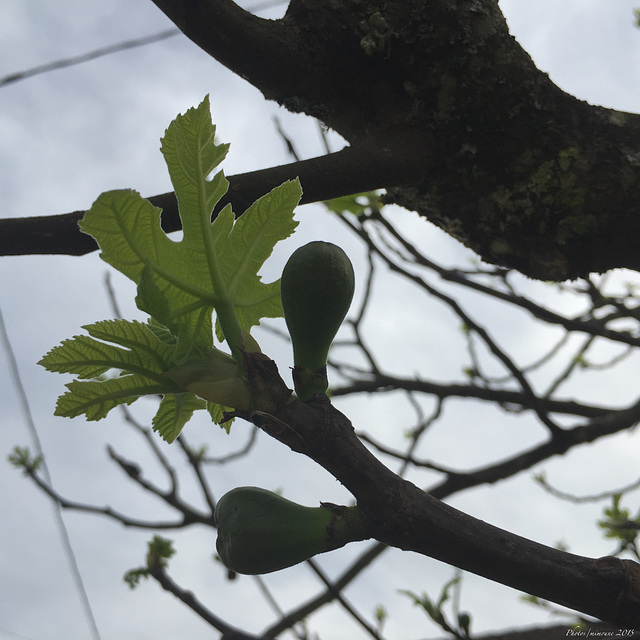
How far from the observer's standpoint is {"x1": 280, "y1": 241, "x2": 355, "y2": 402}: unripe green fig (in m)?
1.06

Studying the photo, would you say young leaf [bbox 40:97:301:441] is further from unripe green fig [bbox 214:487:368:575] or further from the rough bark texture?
the rough bark texture

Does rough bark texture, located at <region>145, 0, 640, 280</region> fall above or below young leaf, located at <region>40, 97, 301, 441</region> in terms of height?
above

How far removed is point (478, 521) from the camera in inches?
35.7

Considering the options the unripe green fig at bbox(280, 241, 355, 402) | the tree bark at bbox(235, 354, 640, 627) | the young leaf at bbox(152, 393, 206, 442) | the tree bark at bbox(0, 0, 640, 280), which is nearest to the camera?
the tree bark at bbox(235, 354, 640, 627)

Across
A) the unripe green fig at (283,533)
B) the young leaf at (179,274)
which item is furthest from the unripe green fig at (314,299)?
the unripe green fig at (283,533)

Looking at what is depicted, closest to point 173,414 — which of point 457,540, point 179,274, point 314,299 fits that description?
point 179,274

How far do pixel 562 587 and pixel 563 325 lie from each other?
181cm

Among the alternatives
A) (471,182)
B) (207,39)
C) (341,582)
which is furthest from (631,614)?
(341,582)

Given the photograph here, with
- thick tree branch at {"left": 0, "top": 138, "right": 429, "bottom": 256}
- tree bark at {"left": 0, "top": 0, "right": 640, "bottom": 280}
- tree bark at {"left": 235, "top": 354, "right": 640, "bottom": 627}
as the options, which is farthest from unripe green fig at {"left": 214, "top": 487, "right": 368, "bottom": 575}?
tree bark at {"left": 0, "top": 0, "right": 640, "bottom": 280}

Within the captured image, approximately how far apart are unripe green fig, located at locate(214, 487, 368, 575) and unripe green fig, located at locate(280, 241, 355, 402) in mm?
194

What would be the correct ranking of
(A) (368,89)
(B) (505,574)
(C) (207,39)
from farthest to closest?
(A) (368,89)
(C) (207,39)
(B) (505,574)

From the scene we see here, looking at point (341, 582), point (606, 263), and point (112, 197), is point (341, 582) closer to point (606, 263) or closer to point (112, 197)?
point (606, 263)

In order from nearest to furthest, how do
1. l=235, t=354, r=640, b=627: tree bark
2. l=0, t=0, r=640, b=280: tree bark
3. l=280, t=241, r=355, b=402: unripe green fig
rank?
1. l=235, t=354, r=640, b=627: tree bark
2. l=280, t=241, r=355, b=402: unripe green fig
3. l=0, t=0, r=640, b=280: tree bark

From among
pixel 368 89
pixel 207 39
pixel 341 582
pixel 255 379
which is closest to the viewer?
pixel 255 379
